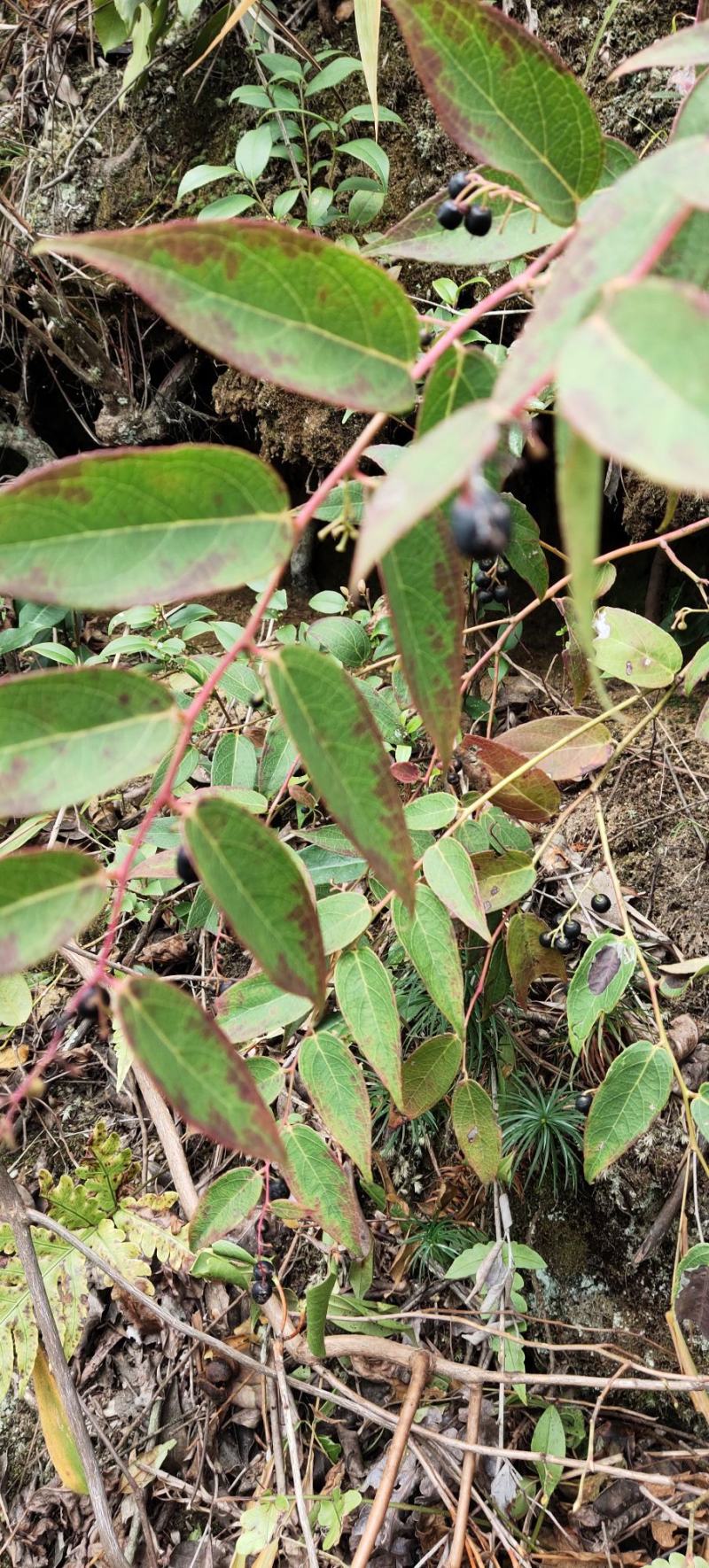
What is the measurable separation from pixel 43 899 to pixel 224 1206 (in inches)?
21.4

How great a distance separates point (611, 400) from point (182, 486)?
20 cm

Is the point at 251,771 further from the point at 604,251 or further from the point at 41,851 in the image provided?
the point at 604,251

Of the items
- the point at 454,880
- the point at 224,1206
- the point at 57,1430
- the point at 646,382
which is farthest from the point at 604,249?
the point at 57,1430

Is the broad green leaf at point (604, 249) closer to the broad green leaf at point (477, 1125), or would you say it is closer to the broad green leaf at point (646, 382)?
the broad green leaf at point (646, 382)

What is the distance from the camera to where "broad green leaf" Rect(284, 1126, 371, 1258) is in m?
0.84

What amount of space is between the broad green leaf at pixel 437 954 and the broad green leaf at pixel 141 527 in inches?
17.2

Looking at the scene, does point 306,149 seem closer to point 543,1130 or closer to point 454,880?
point 454,880

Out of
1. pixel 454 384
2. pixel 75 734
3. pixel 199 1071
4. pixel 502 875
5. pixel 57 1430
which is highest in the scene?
pixel 454 384

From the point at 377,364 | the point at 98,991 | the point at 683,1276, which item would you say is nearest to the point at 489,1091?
the point at 683,1276

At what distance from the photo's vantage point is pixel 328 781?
1.49ft

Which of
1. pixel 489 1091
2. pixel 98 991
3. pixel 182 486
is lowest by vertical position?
pixel 489 1091

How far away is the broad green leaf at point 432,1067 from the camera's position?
950mm

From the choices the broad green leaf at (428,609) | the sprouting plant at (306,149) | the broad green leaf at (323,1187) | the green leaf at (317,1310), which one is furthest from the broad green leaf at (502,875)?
the sprouting plant at (306,149)

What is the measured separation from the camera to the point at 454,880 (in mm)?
837
